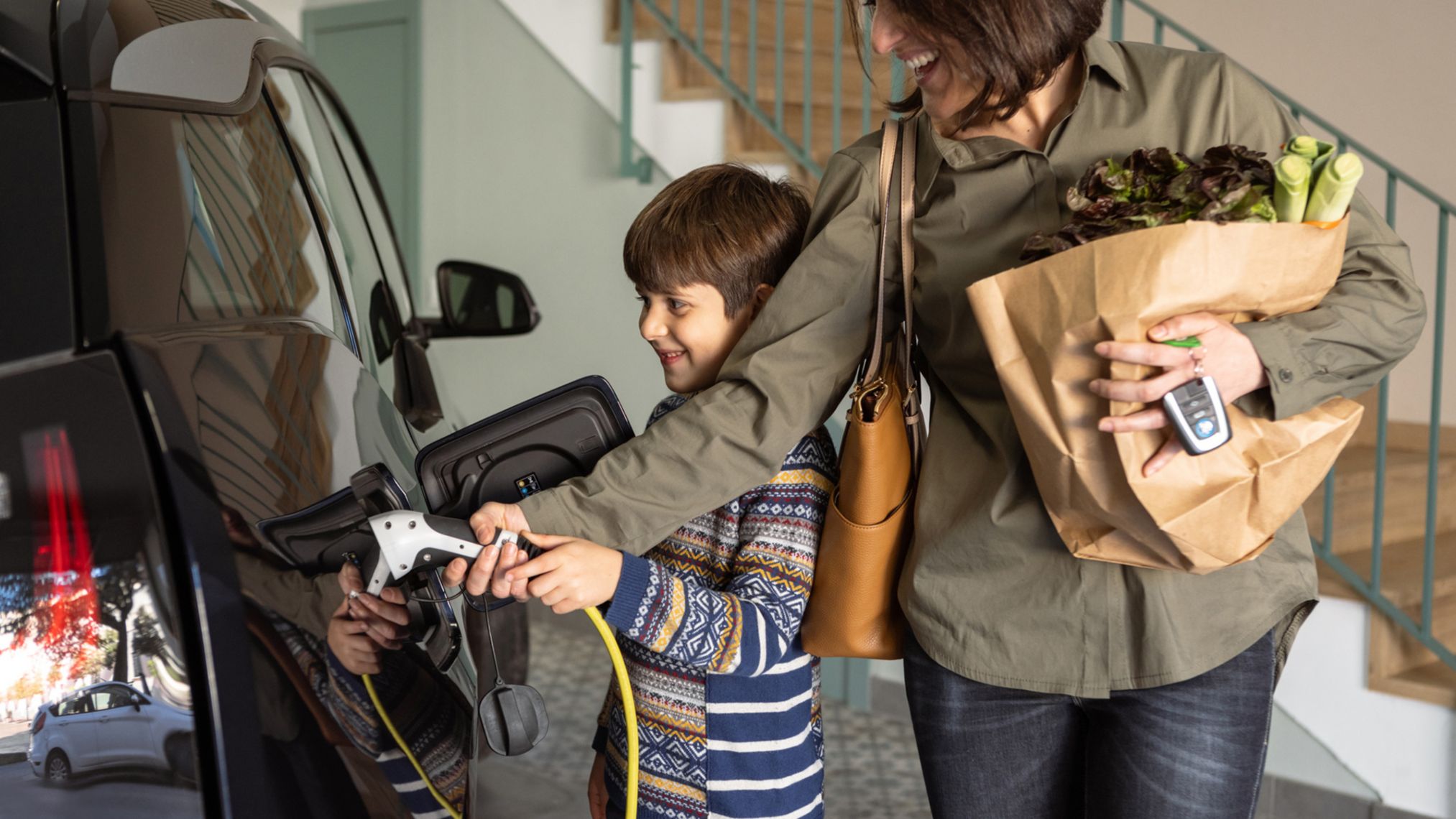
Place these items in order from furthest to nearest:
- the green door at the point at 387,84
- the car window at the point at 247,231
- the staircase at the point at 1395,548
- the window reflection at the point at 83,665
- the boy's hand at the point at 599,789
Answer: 1. the green door at the point at 387,84
2. the staircase at the point at 1395,548
3. the boy's hand at the point at 599,789
4. the car window at the point at 247,231
5. the window reflection at the point at 83,665

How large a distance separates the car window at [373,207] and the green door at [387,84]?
11.0 ft

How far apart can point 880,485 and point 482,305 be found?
3.76ft

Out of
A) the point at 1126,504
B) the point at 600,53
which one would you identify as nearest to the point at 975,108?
the point at 1126,504

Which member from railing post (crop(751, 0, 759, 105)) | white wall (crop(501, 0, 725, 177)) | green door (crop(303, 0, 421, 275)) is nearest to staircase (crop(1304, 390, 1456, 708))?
railing post (crop(751, 0, 759, 105))

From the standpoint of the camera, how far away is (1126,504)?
3.35 feet

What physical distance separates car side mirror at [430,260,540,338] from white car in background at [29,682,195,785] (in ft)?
4.51

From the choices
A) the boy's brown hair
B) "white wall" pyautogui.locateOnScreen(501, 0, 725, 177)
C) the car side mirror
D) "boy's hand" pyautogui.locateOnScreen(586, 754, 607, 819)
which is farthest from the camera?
"white wall" pyautogui.locateOnScreen(501, 0, 725, 177)

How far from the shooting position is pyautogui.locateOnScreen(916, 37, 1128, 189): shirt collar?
3.80 ft

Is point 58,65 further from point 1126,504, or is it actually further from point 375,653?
point 1126,504

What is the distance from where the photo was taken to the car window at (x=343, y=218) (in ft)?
5.06

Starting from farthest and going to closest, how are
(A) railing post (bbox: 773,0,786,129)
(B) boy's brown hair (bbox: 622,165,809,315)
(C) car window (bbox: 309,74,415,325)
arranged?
(A) railing post (bbox: 773,0,786,129) → (C) car window (bbox: 309,74,415,325) → (B) boy's brown hair (bbox: 622,165,809,315)

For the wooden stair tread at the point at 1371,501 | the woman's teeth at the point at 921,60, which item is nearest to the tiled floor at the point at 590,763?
the wooden stair tread at the point at 1371,501

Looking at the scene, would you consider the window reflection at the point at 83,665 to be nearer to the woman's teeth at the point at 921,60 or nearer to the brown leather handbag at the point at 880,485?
the brown leather handbag at the point at 880,485

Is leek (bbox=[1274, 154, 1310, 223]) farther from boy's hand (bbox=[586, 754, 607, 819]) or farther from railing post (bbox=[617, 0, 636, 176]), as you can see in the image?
railing post (bbox=[617, 0, 636, 176])
